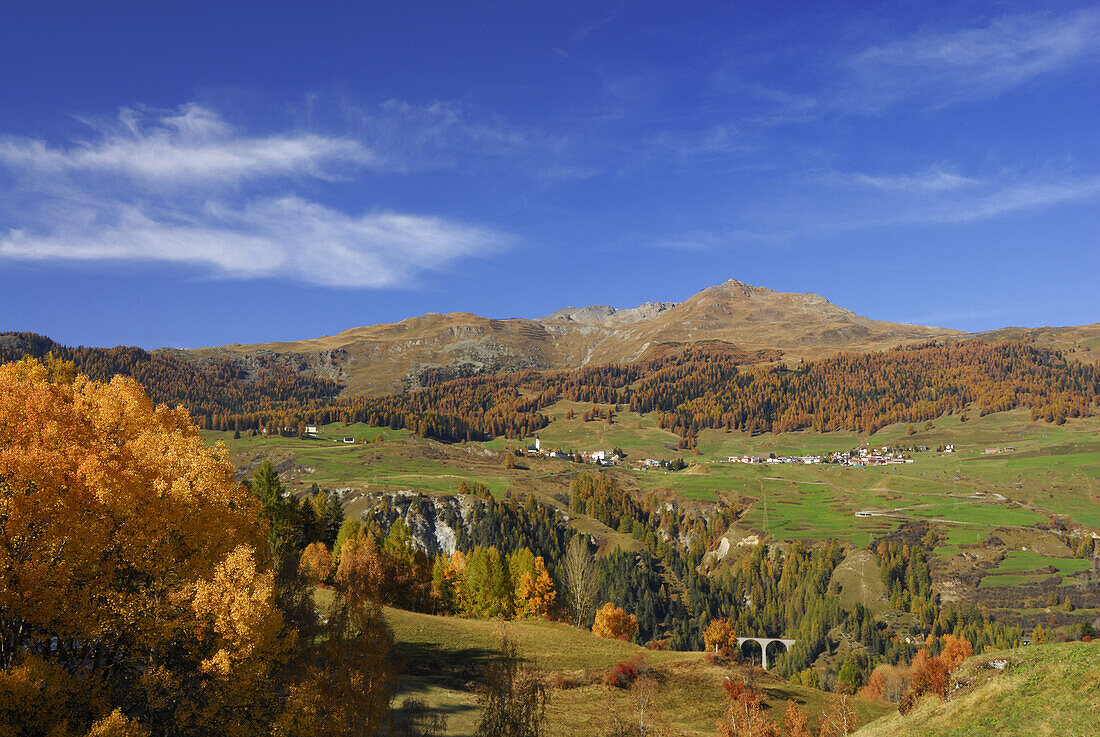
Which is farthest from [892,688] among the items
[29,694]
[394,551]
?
[29,694]

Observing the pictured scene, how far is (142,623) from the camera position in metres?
35.3

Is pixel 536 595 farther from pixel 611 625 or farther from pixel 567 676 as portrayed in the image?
pixel 567 676

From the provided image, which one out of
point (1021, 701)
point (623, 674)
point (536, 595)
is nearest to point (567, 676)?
point (623, 674)

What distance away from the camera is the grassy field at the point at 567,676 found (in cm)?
6319

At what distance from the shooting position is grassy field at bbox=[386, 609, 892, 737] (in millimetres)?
63188

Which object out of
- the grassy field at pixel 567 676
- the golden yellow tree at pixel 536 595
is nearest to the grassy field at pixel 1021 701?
the grassy field at pixel 567 676

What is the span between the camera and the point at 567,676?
241 ft

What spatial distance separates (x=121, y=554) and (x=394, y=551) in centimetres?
8912

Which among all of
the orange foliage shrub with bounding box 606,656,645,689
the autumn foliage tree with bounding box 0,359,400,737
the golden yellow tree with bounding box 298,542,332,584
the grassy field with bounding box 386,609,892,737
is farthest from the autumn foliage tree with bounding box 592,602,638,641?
the autumn foliage tree with bounding box 0,359,400,737

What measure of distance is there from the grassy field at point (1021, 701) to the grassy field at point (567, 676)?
834 inches

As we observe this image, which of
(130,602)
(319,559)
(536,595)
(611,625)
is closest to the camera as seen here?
(130,602)

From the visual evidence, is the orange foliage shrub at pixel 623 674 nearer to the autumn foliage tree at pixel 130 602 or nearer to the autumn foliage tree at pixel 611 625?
the autumn foliage tree at pixel 130 602

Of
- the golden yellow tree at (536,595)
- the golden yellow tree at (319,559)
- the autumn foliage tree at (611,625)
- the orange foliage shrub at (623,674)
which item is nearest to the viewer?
the orange foliage shrub at (623,674)

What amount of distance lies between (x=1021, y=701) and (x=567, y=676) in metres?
42.1
